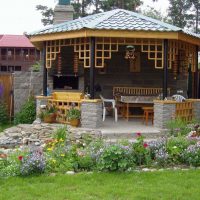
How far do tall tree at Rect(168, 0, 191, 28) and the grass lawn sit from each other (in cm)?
4025

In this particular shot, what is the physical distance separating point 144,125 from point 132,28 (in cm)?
282

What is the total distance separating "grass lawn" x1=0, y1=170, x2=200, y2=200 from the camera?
5.60 metres

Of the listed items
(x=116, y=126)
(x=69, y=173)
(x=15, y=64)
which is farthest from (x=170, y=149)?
(x=15, y=64)

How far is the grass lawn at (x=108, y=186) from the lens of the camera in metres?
5.60

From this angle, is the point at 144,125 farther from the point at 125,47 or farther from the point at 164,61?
the point at 125,47

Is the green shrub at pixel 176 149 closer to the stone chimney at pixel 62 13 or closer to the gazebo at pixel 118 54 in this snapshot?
the gazebo at pixel 118 54

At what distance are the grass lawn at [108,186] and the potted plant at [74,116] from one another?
205 inches

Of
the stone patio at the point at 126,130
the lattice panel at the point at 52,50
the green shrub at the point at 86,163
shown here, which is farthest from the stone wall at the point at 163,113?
the green shrub at the point at 86,163

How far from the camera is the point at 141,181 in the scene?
6305 millimetres

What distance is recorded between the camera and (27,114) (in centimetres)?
1435

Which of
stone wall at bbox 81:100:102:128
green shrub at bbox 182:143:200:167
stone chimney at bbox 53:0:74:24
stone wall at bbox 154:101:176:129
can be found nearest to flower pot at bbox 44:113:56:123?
stone wall at bbox 81:100:102:128

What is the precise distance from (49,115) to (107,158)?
5.99m

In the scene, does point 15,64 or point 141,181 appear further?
point 15,64

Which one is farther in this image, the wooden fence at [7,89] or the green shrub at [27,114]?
the wooden fence at [7,89]
